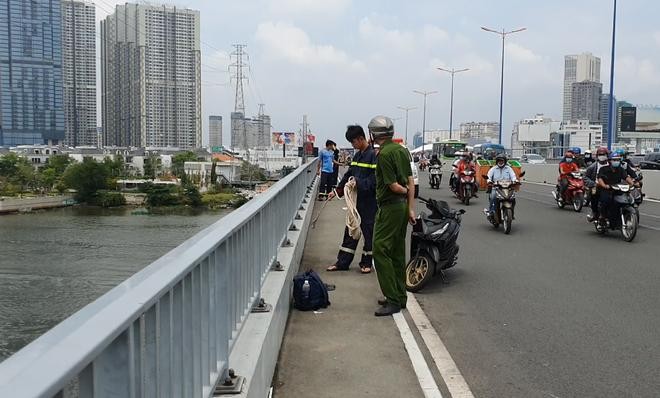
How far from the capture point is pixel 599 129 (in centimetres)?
9269

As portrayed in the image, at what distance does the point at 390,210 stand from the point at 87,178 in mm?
52912

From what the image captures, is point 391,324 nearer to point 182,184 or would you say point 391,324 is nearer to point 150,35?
point 182,184

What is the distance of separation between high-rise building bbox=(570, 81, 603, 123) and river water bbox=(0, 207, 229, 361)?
3586 inches

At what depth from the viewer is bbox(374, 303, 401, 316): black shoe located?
619cm

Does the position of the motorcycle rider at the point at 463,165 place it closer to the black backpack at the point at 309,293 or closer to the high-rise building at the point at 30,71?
the black backpack at the point at 309,293

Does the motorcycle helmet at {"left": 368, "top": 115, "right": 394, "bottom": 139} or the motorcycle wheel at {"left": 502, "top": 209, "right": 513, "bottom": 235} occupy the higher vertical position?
the motorcycle helmet at {"left": 368, "top": 115, "right": 394, "bottom": 139}

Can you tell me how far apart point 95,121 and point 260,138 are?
102 meters

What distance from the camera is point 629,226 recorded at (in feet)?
36.9

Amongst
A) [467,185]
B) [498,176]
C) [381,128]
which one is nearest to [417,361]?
[381,128]

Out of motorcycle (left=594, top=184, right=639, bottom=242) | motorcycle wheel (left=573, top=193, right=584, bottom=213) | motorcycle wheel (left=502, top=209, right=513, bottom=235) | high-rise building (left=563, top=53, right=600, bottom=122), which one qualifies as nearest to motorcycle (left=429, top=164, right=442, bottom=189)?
motorcycle wheel (left=573, top=193, right=584, bottom=213)

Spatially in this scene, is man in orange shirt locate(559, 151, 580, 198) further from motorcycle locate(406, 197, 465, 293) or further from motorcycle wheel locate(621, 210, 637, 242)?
motorcycle locate(406, 197, 465, 293)

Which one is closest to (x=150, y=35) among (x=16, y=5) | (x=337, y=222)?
(x=16, y=5)

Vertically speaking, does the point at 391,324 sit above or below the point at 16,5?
below

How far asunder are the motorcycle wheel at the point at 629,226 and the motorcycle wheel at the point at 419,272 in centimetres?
554
